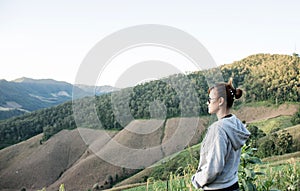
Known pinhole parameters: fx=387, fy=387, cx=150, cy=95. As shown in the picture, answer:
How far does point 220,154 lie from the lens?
94.3 inches

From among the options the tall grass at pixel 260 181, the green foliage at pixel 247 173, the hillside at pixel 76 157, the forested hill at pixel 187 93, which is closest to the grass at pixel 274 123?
the forested hill at pixel 187 93

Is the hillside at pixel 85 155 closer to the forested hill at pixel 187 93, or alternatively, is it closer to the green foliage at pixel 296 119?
the forested hill at pixel 187 93

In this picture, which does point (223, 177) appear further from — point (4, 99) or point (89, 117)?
point (4, 99)

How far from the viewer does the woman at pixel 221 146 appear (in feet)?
7.92

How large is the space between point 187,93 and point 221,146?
99.6ft

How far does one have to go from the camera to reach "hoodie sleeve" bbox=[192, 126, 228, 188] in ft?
7.88

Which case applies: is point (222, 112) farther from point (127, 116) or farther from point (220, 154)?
point (127, 116)

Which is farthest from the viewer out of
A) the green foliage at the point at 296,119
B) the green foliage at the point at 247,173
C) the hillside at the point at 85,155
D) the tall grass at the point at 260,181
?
the green foliage at the point at 296,119

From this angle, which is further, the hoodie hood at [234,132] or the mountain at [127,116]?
the mountain at [127,116]

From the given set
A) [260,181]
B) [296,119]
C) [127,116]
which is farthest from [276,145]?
[260,181]

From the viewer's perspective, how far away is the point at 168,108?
1261 inches

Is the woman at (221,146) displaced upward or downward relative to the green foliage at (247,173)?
upward

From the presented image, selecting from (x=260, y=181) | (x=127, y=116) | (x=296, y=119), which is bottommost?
(x=296, y=119)

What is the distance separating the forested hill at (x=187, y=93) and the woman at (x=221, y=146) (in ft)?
78.5
